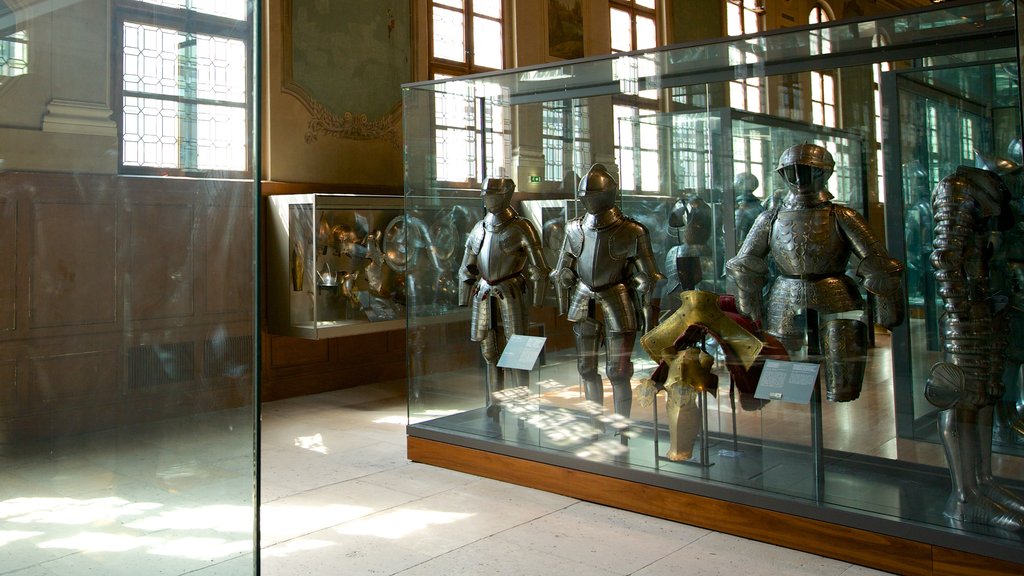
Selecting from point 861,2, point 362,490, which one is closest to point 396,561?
point 362,490

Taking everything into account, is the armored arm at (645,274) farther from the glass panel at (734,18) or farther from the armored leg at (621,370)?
the glass panel at (734,18)

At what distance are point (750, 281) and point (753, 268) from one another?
7 cm

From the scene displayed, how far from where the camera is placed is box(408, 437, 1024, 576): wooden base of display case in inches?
131

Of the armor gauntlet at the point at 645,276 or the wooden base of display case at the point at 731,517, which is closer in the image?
the wooden base of display case at the point at 731,517

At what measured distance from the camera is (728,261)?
14.5 ft

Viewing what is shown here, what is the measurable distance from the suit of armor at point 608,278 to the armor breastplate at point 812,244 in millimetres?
855

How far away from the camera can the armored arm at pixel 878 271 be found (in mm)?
3748

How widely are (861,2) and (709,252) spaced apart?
14.0 meters

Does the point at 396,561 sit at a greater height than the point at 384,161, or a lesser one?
lesser

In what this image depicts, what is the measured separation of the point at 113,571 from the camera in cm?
137

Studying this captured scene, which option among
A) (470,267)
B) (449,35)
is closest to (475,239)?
(470,267)

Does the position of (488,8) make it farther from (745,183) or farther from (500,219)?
(745,183)

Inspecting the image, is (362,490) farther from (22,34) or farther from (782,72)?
(22,34)

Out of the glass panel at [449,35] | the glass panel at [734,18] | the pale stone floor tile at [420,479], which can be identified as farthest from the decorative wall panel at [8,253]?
the glass panel at [734,18]
